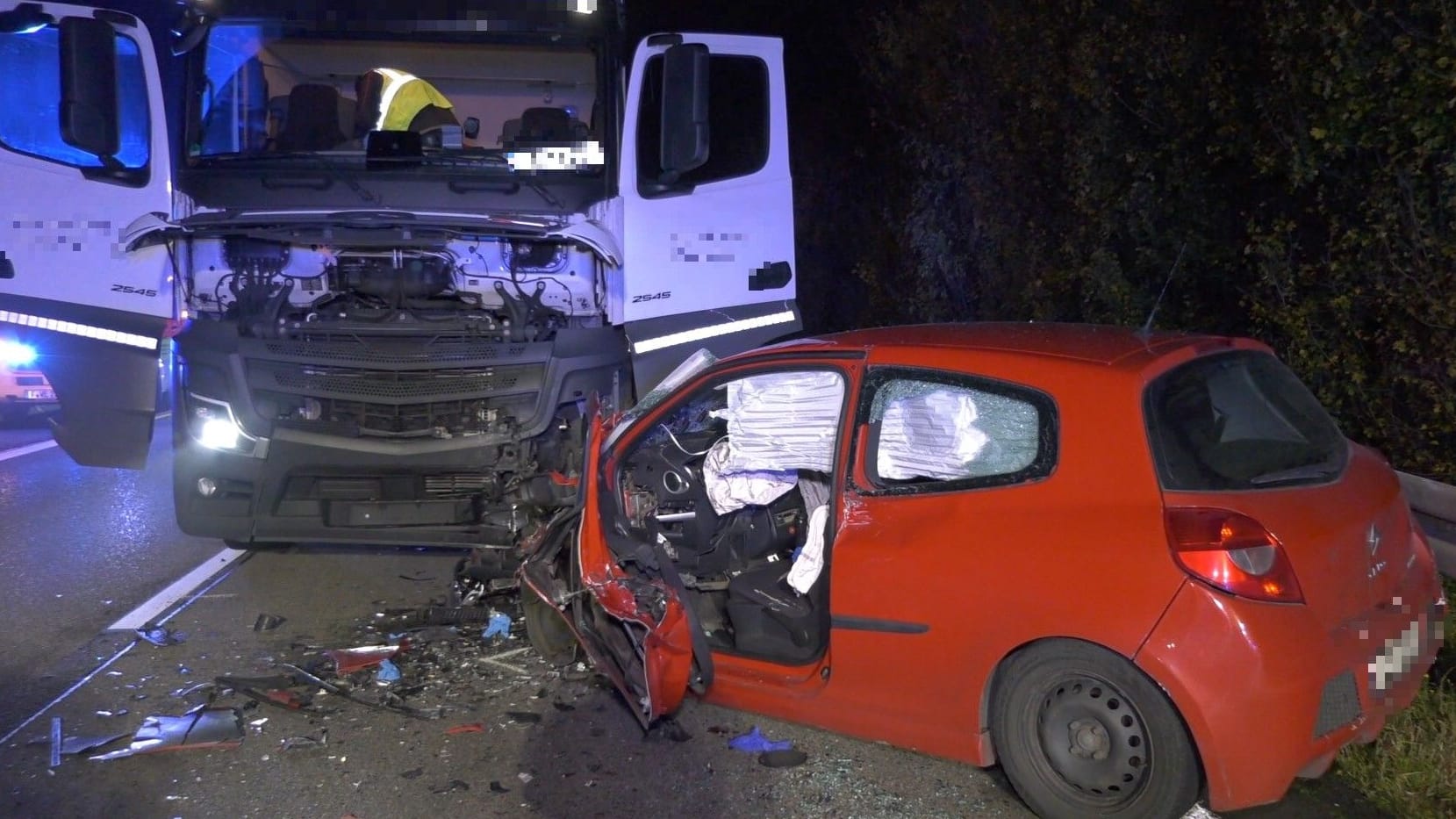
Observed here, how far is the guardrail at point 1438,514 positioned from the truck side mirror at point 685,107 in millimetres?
3760

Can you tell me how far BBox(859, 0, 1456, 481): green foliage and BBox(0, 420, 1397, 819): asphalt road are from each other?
10.2 ft

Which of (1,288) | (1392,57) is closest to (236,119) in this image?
(1,288)

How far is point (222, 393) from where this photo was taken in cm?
603

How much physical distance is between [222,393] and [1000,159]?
7.06 meters

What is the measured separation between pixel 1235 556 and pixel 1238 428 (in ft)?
2.02

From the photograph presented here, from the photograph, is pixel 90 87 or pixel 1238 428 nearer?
pixel 1238 428

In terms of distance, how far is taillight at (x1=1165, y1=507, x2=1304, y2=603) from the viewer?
3523 millimetres

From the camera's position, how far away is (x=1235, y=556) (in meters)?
3.54

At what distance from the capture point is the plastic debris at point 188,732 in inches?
181

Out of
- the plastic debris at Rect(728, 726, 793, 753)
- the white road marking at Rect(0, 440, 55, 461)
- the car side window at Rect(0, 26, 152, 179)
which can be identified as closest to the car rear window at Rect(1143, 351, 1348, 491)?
the plastic debris at Rect(728, 726, 793, 753)

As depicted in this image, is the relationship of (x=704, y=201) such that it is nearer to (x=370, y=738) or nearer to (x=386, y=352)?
(x=386, y=352)

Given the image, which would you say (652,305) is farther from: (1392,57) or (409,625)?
(1392,57)

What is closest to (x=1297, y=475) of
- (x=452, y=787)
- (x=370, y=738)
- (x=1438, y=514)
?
(x=1438, y=514)

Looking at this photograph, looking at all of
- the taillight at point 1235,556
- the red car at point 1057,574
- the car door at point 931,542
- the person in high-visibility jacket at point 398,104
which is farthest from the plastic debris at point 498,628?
the taillight at point 1235,556
